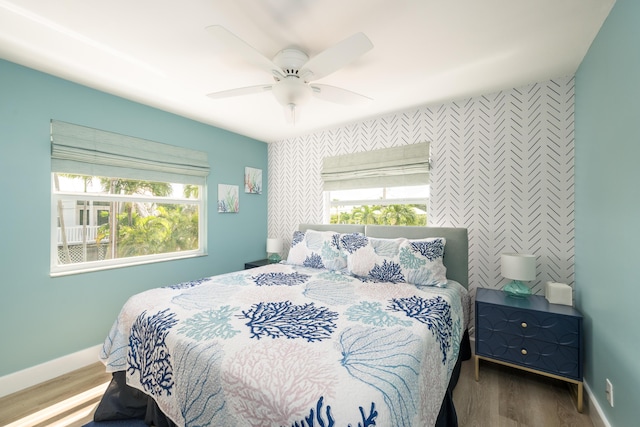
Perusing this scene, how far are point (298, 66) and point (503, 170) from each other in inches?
81.2

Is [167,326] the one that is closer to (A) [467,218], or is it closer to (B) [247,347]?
(B) [247,347]

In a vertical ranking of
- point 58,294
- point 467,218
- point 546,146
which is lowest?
point 58,294

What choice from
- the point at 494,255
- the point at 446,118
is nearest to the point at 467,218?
the point at 494,255

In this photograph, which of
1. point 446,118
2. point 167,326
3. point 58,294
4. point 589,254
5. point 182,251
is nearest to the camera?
point 167,326

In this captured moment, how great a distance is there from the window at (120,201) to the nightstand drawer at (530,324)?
3.11m

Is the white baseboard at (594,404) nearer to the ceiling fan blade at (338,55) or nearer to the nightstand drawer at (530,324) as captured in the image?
the nightstand drawer at (530,324)

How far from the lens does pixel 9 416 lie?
1728 mm

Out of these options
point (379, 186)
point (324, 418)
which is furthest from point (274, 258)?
point (324, 418)

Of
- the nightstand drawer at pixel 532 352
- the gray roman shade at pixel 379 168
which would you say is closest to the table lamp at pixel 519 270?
the nightstand drawer at pixel 532 352

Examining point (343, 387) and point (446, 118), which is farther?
point (446, 118)

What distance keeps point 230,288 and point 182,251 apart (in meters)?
1.52

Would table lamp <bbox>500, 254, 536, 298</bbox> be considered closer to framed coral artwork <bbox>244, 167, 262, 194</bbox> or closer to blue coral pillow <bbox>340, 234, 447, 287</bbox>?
blue coral pillow <bbox>340, 234, 447, 287</bbox>

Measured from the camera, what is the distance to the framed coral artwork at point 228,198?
11.5 ft

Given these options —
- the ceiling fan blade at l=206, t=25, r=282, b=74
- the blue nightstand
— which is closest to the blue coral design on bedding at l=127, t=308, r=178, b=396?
the ceiling fan blade at l=206, t=25, r=282, b=74
